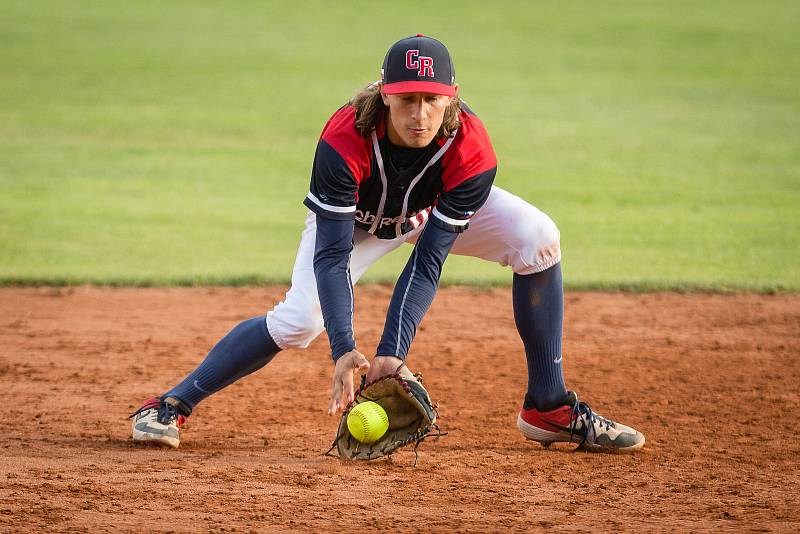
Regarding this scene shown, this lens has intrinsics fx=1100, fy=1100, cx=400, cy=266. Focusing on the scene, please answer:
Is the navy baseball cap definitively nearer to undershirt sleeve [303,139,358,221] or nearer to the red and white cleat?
undershirt sleeve [303,139,358,221]

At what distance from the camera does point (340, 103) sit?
14.7 m

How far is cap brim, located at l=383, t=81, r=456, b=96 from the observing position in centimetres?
381

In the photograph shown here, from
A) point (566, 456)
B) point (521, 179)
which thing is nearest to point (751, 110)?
point (521, 179)

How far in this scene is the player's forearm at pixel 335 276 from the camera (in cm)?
384

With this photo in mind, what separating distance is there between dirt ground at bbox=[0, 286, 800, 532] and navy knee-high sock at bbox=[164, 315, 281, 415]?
0.24m

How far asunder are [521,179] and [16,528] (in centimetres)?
824

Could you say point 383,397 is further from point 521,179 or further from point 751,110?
point 751,110

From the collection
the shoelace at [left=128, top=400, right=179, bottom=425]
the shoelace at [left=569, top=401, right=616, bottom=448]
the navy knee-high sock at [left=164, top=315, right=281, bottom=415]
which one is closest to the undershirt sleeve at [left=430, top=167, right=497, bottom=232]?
the navy knee-high sock at [left=164, top=315, right=281, bottom=415]

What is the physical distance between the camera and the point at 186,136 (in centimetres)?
1285

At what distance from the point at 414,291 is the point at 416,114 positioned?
0.63 meters

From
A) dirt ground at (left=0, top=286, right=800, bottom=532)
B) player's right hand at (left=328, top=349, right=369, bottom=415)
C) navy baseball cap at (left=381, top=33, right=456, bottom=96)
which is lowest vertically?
dirt ground at (left=0, top=286, right=800, bottom=532)

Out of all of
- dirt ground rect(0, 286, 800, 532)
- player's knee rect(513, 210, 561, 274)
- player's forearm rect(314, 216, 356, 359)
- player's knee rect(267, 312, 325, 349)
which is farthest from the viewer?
player's knee rect(513, 210, 561, 274)

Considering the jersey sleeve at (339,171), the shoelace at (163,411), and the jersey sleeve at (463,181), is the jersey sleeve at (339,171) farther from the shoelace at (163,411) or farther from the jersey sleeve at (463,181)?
the shoelace at (163,411)

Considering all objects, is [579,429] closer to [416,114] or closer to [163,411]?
[416,114]
